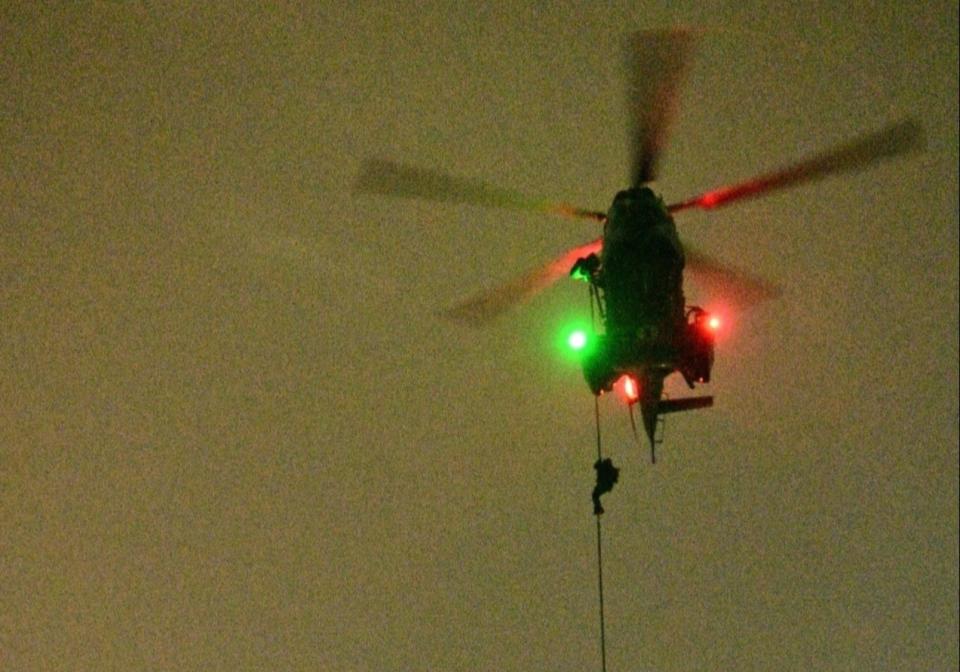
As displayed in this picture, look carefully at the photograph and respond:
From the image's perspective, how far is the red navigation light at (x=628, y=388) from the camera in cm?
894

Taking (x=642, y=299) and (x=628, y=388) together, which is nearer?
(x=642, y=299)

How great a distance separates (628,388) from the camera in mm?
9047

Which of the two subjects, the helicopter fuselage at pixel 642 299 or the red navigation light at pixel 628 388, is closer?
the helicopter fuselage at pixel 642 299

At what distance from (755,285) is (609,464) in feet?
6.45

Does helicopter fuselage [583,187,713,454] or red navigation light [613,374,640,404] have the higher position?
helicopter fuselage [583,187,713,454]

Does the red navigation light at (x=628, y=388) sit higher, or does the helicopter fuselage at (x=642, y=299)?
the helicopter fuselage at (x=642, y=299)

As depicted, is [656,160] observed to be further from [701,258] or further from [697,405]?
[697,405]

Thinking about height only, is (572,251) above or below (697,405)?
above

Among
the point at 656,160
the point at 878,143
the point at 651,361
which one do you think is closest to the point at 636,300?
the point at 651,361

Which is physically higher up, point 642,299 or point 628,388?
point 642,299

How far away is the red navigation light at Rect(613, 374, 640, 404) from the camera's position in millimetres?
8938

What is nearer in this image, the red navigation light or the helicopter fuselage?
the helicopter fuselage

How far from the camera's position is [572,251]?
9.20 m

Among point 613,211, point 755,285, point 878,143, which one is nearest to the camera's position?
point 878,143
